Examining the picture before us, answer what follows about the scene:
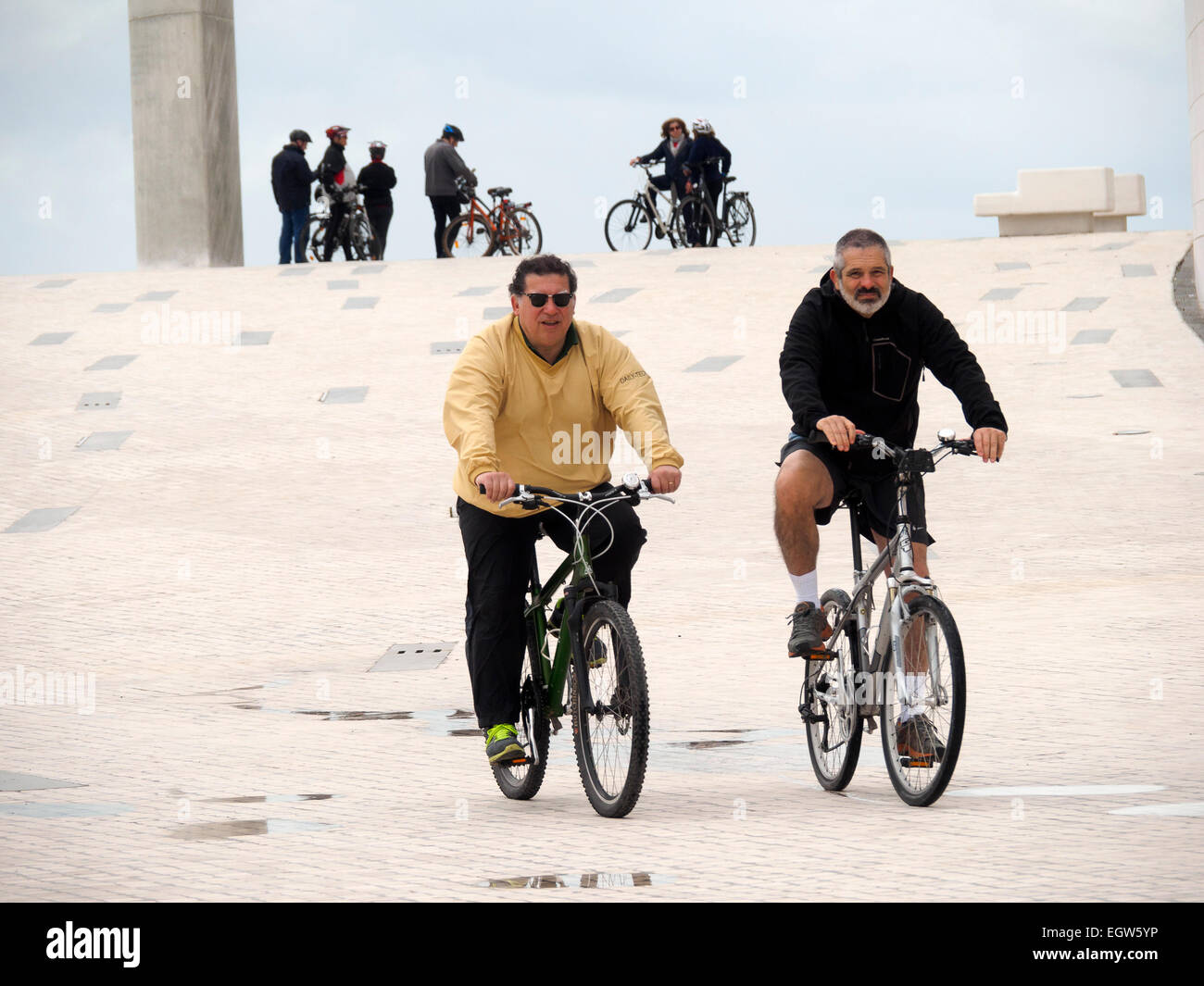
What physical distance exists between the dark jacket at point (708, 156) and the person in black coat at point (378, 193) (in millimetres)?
3838

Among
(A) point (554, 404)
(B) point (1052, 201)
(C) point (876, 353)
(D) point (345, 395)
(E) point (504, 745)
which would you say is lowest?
(E) point (504, 745)

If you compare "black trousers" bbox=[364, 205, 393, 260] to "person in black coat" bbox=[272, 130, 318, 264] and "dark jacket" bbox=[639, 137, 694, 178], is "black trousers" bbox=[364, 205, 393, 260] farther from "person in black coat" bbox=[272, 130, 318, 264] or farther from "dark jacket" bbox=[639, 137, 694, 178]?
"dark jacket" bbox=[639, 137, 694, 178]

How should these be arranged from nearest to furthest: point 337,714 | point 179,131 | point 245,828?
1. point 245,828
2. point 337,714
3. point 179,131

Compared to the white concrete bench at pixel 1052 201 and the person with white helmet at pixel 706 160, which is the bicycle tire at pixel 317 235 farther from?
the white concrete bench at pixel 1052 201

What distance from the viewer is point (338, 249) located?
82.6 feet

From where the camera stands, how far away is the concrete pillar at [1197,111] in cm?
1695

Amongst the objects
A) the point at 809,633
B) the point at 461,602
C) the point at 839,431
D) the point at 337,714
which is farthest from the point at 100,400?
the point at 839,431

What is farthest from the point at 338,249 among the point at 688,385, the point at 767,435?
the point at 767,435

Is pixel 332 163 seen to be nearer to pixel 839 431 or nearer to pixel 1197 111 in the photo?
pixel 1197 111

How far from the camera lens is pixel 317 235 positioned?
80.8ft

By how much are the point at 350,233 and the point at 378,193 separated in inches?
33.0

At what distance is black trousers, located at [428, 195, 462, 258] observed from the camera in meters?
23.7
